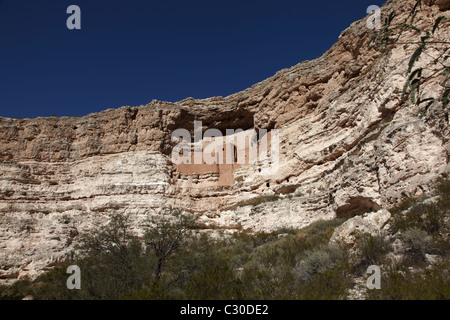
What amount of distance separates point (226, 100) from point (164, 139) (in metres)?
5.47

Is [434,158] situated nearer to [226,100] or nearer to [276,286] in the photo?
[276,286]

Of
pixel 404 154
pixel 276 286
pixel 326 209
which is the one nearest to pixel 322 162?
pixel 326 209

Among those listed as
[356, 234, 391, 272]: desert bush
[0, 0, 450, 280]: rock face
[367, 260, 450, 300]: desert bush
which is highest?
[0, 0, 450, 280]: rock face

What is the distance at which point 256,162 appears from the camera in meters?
22.1

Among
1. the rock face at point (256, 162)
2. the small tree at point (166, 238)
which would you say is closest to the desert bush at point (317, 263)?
the rock face at point (256, 162)

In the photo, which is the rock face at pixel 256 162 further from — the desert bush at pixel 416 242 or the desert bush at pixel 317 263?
the desert bush at pixel 317 263

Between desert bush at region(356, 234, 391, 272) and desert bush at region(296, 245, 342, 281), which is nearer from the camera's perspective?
desert bush at region(356, 234, 391, 272)

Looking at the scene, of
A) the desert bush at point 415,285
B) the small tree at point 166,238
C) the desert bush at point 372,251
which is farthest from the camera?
the small tree at point 166,238

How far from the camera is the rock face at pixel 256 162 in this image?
38.2 ft

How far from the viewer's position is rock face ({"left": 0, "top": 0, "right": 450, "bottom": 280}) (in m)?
11.6

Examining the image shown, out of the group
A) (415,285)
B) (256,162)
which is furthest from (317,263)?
(256,162)

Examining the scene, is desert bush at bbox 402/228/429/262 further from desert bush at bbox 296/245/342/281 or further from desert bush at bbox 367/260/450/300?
desert bush at bbox 296/245/342/281

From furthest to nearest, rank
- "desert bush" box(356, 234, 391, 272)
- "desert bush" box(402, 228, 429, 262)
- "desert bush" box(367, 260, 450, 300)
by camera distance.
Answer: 1. "desert bush" box(356, 234, 391, 272)
2. "desert bush" box(402, 228, 429, 262)
3. "desert bush" box(367, 260, 450, 300)

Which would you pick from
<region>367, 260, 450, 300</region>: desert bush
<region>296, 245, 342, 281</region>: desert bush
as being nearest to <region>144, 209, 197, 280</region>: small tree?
<region>296, 245, 342, 281</region>: desert bush
